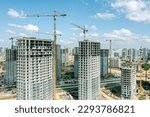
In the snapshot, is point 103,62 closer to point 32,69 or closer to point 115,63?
point 115,63

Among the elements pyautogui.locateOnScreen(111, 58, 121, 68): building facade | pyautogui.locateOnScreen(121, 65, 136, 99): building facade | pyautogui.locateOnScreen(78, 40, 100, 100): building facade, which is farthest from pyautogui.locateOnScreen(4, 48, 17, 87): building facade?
pyautogui.locateOnScreen(111, 58, 121, 68): building facade

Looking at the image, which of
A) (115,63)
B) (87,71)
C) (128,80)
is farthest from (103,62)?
(87,71)

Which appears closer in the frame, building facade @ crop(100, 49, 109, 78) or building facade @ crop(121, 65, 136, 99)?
building facade @ crop(121, 65, 136, 99)

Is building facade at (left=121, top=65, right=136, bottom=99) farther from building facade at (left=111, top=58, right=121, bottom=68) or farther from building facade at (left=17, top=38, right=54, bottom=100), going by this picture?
building facade at (left=111, top=58, right=121, bottom=68)

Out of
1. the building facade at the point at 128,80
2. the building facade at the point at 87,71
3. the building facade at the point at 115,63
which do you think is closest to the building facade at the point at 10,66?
the building facade at the point at 87,71

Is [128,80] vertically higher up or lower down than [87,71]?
lower down

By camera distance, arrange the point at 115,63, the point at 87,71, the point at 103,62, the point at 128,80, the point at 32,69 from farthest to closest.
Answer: the point at 115,63 → the point at 103,62 → the point at 128,80 → the point at 87,71 → the point at 32,69

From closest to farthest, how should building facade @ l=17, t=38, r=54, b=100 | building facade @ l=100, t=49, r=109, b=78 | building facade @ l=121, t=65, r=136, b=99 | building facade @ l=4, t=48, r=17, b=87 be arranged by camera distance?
building facade @ l=17, t=38, r=54, b=100 → building facade @ l=121, t=65, r=136, b=99 → building facade @ l=4, t=48, r=17, b=87 → building facade @ l=100, t=49, r=109, b=78
